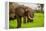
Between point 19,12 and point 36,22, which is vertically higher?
point 19,12

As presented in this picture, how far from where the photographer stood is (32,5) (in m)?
1.58

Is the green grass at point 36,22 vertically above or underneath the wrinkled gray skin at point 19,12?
underneath

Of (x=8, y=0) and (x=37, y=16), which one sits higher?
(x=8, y=0)

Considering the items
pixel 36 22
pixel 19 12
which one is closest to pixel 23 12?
pixel 19 12

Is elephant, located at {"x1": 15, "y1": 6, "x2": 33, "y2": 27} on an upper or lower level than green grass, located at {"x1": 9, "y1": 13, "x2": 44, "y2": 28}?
upper

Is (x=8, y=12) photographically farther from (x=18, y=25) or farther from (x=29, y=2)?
(x=29, y=2)

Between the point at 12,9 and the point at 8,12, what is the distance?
0.08 metres

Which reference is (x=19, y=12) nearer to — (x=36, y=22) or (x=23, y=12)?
(x=23, y=12)

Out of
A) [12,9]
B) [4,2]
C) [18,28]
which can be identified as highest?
[4,2]

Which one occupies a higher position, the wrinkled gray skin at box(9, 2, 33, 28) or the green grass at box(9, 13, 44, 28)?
the wrinkled gray skin at box(9, 2, 33, 28)

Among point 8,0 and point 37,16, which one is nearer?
point 8,0

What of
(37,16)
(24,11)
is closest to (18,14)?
(24,11)

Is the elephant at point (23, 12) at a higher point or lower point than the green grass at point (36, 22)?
higher

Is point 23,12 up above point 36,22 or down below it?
above
